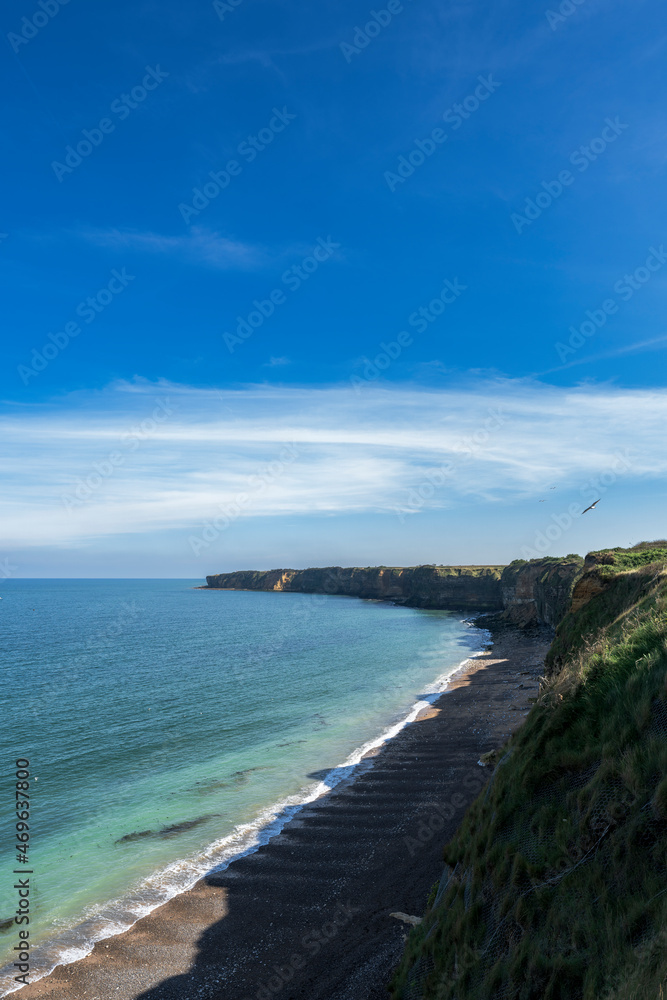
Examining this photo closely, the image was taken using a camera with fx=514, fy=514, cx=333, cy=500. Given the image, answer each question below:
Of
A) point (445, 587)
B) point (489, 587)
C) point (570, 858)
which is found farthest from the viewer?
point (445, 587)

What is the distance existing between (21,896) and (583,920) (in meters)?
17.1

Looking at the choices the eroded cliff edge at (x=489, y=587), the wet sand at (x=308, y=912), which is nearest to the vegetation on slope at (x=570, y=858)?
the wet sand at (x=308, y=912)

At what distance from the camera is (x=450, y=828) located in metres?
17.8

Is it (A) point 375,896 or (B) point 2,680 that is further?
(B) point 2,680

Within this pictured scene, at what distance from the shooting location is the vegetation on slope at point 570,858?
215 inches

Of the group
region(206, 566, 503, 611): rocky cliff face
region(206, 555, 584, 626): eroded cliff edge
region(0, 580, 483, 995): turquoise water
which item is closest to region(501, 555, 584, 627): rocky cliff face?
region(206, 555, 584, 626): eroded cliff edge

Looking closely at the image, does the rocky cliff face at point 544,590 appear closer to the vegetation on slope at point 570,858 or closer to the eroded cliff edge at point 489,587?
the eroded cliff edge at point 489,587

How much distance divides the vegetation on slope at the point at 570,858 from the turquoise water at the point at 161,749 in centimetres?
1105

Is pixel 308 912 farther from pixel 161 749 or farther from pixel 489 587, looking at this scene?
pixel 489 587

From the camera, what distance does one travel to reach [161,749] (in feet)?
94.8

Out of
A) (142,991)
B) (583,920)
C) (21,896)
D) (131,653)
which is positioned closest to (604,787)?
(583,920)

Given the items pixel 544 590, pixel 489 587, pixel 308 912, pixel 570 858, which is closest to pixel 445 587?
pixel 489 587

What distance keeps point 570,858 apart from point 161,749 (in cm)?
2724

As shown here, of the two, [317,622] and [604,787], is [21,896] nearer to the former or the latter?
[604,787]
